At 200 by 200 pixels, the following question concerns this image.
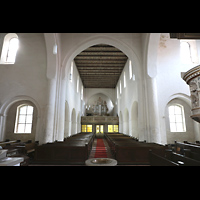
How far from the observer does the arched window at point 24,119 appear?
9523 millimetres

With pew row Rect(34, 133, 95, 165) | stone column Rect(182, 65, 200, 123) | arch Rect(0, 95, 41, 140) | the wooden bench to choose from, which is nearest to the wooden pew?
the wooden bench

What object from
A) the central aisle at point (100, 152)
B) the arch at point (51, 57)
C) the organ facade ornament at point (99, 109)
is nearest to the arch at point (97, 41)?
the arch at point (51, 57)

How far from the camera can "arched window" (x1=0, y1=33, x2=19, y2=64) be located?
9.62m

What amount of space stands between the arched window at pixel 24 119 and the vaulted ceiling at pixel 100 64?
629 cm

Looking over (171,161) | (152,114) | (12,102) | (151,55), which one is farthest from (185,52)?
(12,102)

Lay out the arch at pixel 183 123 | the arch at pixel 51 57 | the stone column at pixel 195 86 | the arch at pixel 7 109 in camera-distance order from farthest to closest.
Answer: the arch at pixel 183 123
the arch at pixel 7 109
the arch at pixel 51 57
the stone column at pixel 195 86

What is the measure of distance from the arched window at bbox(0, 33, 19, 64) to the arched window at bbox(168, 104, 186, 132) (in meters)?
11.5

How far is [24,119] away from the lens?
379 inches

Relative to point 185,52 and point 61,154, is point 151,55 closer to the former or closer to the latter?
point 185,52

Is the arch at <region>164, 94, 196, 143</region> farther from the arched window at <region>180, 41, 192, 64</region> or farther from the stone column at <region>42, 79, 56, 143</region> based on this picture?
the stone column at <region>42, 79, 56, 143</region>

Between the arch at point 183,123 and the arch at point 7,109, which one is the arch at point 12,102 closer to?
the arch at point 7,109
